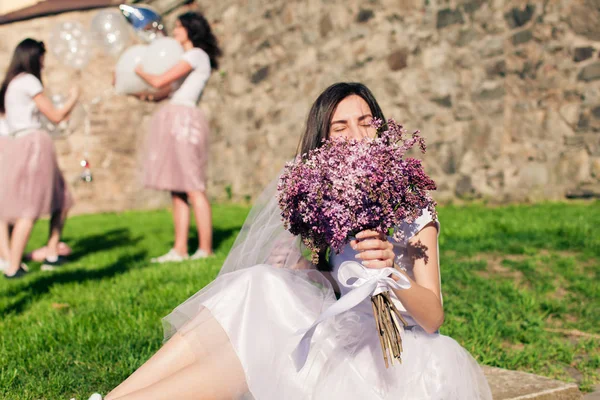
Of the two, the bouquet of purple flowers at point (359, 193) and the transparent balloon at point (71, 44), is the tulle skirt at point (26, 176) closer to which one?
the transparent balloon at point (71, 44)

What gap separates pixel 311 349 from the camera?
216 cm

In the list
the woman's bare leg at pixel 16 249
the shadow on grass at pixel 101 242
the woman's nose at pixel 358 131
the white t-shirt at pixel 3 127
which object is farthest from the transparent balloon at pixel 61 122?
the woman's nose at pixel 358 131

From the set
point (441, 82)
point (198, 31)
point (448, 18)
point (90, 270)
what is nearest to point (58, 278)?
point (90, 270)

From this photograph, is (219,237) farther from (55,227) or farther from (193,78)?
(193,78)

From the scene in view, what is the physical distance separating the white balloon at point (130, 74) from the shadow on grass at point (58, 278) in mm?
1508

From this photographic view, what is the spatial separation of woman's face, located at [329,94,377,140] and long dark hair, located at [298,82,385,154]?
0.06 ft

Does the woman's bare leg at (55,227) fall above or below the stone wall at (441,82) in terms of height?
below

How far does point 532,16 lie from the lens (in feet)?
21.9

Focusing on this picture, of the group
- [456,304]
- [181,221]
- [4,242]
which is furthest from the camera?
[4,242]

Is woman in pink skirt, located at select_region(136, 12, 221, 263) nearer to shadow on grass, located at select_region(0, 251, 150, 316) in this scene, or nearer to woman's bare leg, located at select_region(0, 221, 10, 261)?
shadow on grass, located at select_region(0, 251, 150, 316)

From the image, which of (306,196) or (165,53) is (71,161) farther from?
(306,196)

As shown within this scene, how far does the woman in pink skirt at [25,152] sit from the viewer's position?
5562mm

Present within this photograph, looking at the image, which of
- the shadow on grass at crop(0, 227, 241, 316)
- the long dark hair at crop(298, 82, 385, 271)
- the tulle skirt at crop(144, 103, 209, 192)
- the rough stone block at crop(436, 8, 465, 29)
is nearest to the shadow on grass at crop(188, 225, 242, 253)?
the shadow on grass at crop(0, 227, 241, 316)

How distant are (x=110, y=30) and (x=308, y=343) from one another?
4526mm
